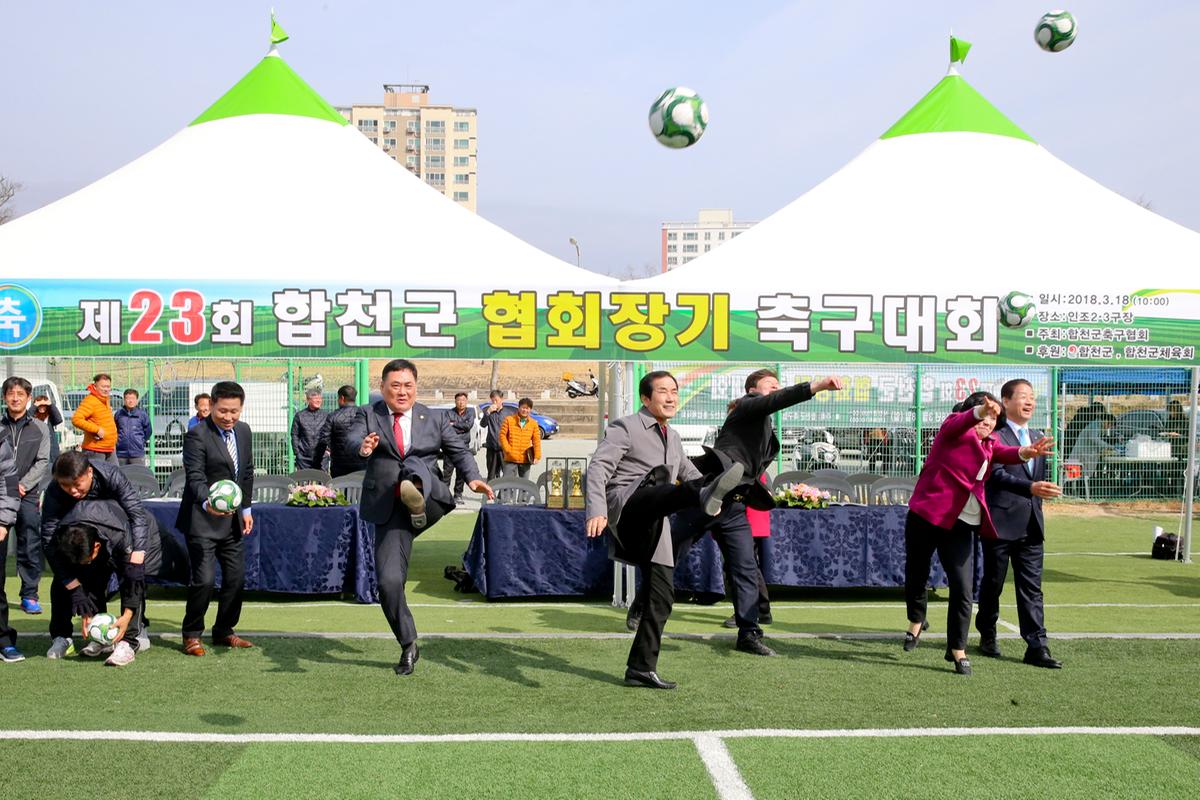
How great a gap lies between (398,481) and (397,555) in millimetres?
398

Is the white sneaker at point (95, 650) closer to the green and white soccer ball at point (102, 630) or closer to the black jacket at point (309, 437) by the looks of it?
the green and white soccer ball at point (102, 630)

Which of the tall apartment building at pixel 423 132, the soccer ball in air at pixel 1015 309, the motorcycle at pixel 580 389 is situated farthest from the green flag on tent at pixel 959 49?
the tall apartment building at pixel 423 132

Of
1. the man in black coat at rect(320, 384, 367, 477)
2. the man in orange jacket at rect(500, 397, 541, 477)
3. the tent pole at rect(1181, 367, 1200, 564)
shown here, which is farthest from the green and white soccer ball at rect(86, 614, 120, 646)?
the tent pole at rect(1181, 367, 1200, 564)

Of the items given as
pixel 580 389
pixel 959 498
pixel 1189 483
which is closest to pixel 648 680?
pixel 959 498

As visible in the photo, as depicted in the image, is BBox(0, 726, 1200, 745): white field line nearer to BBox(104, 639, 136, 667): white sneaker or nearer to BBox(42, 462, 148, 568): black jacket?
BBox(104, 639, 136, 667): white sneaker

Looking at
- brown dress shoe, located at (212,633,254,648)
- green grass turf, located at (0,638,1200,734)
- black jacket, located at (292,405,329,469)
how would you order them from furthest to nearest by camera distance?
black jacket, located at (292,405,329,469) < brown dress shoe, located at (212,633,254,648) < green grass turf, located at (0,638,1200,734)

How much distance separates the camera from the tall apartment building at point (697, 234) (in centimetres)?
12982

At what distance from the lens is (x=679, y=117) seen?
8.26 m

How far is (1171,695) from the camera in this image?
5762 millimetres

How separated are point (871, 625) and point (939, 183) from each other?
13.3ft

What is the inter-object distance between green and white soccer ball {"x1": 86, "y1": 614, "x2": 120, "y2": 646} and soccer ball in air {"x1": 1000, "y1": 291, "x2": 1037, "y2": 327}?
6.44 metres

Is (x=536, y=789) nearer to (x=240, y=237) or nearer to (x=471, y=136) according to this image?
(x=240, y=237)

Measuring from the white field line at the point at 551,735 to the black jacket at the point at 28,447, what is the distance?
338 cm

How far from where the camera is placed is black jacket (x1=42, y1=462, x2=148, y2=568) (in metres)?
6.43
